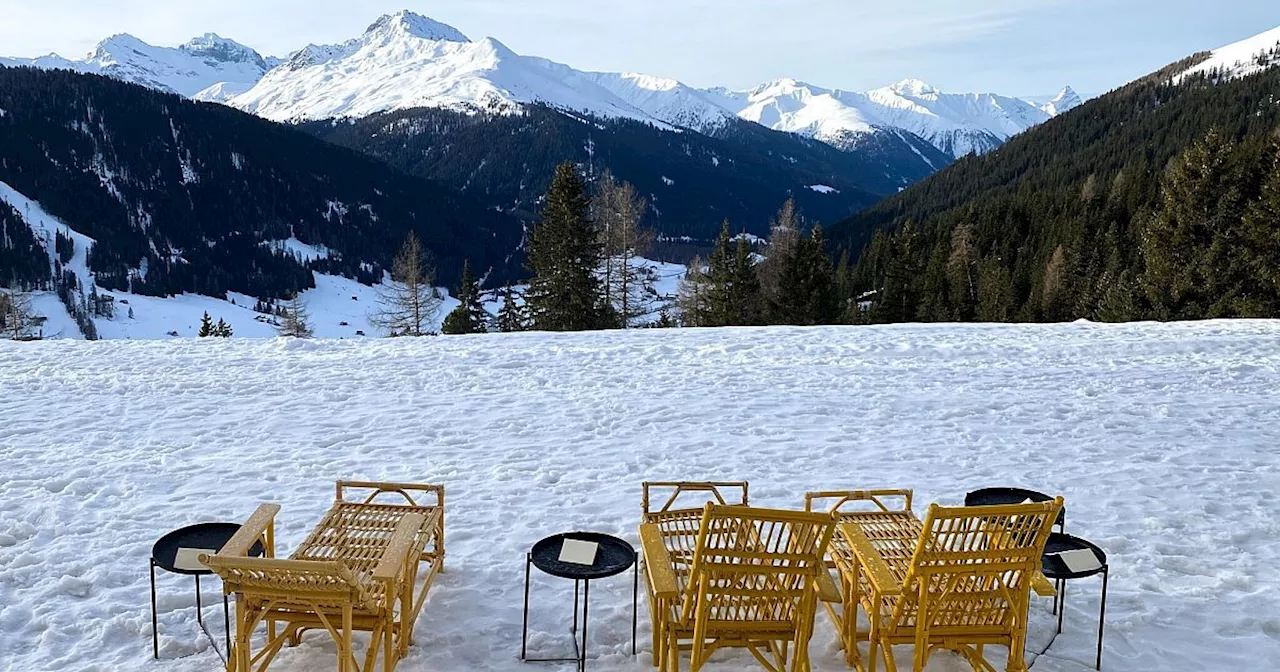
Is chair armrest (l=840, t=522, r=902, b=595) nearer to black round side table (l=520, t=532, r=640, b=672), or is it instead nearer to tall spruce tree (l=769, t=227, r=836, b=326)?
black round side table (l=520, t=532, r=640, b=672)

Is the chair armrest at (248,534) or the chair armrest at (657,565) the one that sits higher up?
the chair armrest at (248,534)

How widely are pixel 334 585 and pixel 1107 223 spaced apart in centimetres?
7106

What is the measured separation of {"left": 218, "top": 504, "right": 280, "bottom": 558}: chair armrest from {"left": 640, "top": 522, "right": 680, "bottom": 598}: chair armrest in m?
2.02

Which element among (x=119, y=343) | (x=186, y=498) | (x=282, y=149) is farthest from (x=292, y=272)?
(x=186, y=498)

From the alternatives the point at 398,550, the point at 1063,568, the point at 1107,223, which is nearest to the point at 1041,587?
the point at 1063,568

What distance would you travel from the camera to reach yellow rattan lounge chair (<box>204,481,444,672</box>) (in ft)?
11.3

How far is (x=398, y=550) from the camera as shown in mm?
4062

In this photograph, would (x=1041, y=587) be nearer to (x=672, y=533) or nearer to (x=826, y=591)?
(x=826, y=591)

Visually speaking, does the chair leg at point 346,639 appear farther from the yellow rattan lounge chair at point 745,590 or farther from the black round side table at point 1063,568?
the black round side table at point 1063,568

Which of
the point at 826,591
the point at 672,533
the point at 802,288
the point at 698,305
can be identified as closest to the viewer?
the point at 826,591

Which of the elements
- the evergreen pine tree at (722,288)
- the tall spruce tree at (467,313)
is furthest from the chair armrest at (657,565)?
the tall spruce tree at (467,313)

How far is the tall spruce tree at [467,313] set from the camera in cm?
3766

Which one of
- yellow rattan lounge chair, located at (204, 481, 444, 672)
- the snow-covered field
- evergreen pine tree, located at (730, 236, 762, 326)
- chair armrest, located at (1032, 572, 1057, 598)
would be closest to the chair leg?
yellow rattan lounge chair, located at (204, 481, 444, 672)

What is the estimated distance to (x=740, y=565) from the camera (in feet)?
12.2
